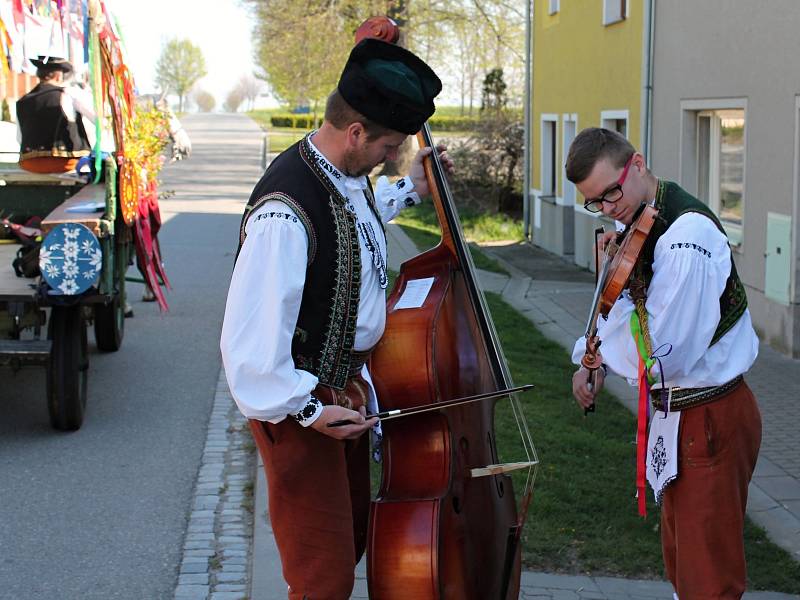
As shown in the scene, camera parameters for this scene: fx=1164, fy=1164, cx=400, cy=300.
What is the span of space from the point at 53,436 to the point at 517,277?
27.2 ft

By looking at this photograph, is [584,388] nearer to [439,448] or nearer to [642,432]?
[642,432]

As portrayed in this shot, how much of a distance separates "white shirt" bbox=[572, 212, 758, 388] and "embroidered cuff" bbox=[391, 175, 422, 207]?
33.3 inches

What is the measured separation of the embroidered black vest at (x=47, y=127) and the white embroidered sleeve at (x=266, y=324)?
5890 mm

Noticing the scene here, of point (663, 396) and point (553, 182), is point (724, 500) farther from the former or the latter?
point (553, 182)

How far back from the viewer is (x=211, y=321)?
416 inches

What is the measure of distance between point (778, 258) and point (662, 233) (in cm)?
649

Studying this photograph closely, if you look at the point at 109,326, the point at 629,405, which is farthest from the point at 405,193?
the point at 109,326

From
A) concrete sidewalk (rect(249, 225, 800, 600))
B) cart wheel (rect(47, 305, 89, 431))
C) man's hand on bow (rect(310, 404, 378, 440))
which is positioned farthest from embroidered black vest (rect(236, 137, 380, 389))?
cart wheel (rect(47, 305, 89, 431))

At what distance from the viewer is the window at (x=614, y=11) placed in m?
13.8

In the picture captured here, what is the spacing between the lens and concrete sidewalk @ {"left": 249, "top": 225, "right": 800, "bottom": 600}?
443 cm

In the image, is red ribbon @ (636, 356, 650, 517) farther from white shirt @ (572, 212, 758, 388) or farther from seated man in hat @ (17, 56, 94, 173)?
seated man in hat @ (17, 56, 94, 173)

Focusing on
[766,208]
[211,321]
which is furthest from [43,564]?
[766,208]

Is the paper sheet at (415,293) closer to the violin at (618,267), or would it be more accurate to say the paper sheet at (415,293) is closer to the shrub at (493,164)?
the violin at (618,267)

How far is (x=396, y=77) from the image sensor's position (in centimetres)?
298
